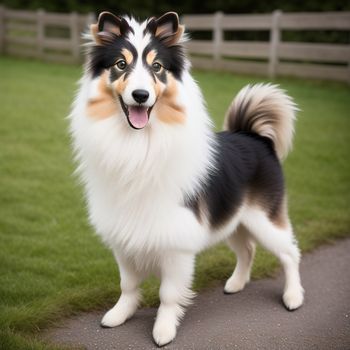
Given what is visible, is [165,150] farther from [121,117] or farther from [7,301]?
[7,301]

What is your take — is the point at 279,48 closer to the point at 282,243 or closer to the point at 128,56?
the point at 282,243

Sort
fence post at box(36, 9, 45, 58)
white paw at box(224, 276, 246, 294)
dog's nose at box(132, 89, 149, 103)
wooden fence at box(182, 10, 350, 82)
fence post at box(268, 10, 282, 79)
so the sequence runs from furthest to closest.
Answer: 1. fence post at box(36, 9, 45, 58)
2. fence post at box(268, 10, 282, 79)
3. wooden fence at box(182, 10, 350, 82)
4. white paw at box(224, 276, 246, 294)
5. dog's nose at box(132, 89, 149, 103)

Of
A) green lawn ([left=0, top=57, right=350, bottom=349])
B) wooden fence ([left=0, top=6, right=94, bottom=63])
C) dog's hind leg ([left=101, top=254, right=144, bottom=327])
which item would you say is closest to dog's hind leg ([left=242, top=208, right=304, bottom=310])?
green lawn ([left=0, top=57, right=350, bottom=349])

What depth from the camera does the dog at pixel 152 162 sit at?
2.96 metres

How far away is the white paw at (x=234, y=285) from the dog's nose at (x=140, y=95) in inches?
73.8

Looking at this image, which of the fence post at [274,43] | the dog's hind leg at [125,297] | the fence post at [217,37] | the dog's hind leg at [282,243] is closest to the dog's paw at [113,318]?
the dog's hind leg at [125,297]

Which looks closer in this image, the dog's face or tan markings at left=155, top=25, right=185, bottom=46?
the dog's face

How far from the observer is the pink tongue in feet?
9.43

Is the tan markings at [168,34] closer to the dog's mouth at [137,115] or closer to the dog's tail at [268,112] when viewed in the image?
the dog's mouth at [137,115]

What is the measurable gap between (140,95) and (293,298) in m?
1.97

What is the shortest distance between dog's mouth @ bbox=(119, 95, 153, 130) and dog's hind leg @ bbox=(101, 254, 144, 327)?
3.17 ft

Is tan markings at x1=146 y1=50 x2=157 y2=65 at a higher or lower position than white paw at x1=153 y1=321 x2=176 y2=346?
higher

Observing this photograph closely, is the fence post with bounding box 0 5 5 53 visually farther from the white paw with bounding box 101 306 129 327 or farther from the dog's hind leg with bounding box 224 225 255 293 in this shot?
the white paw with bounding box 101 306 129 327

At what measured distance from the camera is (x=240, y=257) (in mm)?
4078
